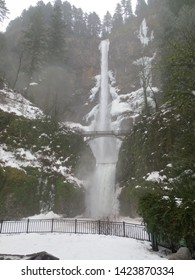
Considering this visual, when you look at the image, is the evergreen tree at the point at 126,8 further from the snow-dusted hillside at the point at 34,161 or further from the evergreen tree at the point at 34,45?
the snow-dusted hillside at the point at 34,161

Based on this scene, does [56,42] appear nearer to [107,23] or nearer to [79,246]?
[107,23]

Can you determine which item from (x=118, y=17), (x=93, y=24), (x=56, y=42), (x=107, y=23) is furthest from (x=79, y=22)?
(x=56, y=42)

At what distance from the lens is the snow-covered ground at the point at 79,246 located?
12.6 m

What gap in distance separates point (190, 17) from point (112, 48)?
120ft

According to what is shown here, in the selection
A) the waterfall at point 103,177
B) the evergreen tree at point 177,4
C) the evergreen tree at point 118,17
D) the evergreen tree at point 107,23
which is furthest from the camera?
the evergreen tree at point 107,23

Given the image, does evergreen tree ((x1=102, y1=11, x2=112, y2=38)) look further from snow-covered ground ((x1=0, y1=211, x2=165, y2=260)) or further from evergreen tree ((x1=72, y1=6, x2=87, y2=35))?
snow-covered ground ((x1=0, y1=211, x2=165, y2=260))

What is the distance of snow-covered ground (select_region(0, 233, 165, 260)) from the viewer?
12555 millimetres

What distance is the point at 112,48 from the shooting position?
71188mm

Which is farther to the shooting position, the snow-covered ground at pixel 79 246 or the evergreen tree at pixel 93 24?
the evergreen tree at pixel 93 24


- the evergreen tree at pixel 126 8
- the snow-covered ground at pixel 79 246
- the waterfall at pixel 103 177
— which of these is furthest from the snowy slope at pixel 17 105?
the evergreen tree at pixel 126 8

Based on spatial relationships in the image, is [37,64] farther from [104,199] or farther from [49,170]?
[104,199]

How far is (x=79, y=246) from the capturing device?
14.5 meters

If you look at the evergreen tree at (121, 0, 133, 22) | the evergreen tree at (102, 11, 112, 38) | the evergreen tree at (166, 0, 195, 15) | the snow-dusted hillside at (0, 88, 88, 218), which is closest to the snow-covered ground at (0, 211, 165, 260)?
the snow-dusted hillside at (0, 88, 88, 218)

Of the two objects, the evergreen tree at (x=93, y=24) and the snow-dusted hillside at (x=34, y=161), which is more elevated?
the evergreen tree at (x=93, y=24)
